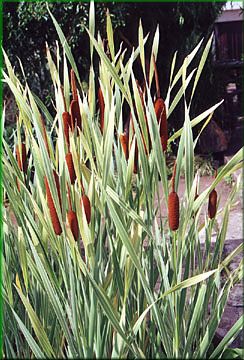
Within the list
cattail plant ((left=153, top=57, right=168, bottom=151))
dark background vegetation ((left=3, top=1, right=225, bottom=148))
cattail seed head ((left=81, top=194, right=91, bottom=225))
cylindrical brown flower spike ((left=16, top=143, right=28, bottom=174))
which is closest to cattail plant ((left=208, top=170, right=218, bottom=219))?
cattail plant ((left=153, top=57, right=168, bottom=151))

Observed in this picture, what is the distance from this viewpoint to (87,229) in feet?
3.64

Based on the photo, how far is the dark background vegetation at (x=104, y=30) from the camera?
4617 mm

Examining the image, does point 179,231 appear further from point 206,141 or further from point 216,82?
point 216,82

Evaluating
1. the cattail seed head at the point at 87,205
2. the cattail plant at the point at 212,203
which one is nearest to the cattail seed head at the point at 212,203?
the cattail plant at the point at 212,203

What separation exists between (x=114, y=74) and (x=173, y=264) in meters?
0.39

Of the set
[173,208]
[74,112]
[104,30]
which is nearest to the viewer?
[173,208]

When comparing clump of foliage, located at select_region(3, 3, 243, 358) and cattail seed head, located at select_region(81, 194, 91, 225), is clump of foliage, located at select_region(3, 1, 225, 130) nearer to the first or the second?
clump of foliage, located at select_region(3, 3, 243, 358)

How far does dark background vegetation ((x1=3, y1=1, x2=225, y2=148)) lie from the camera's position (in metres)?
4.62

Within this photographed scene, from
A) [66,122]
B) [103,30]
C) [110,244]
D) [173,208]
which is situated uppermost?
[103,30]

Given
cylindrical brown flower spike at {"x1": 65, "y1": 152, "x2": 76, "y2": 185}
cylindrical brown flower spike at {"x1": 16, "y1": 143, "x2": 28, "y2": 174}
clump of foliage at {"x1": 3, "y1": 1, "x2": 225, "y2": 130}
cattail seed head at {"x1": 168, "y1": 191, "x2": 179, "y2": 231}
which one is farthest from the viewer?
clump of foliage at {"x1": 3, "y1": 1, "x2": 225, "y2": 130}

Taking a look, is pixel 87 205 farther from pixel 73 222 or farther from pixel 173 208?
pixel 173 208

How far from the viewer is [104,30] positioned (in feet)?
15.6

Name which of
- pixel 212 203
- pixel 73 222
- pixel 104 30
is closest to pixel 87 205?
pixel 73 222

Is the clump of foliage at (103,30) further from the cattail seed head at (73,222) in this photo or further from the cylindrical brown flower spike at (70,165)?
the cattail seed head at (73,222)
